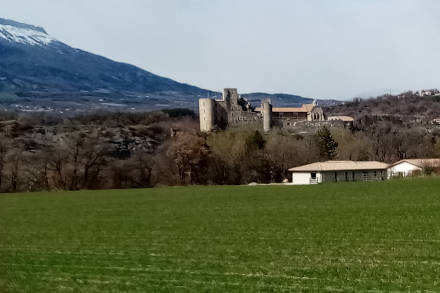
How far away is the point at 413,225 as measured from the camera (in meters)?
24.0

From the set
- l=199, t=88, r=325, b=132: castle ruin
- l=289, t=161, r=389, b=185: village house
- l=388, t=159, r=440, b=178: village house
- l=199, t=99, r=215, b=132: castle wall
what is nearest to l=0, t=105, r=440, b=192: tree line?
l=289, t=161, r=389, b=185: village house

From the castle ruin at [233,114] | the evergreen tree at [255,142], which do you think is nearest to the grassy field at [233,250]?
the evergreen tree at [255,142]

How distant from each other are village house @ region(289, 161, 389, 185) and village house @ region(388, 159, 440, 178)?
2.19 metres

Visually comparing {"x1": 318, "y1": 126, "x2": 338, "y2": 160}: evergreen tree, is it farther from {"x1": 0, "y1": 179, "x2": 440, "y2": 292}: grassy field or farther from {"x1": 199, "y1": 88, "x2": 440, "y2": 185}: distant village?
{"x1": 0, "y1": 179, "x2": 440, "y2": 292}: grassy field

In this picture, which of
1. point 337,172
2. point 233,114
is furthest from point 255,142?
point 233,114

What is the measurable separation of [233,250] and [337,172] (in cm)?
5925

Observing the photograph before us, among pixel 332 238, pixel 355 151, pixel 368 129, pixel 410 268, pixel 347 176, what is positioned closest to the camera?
pixel 410 268

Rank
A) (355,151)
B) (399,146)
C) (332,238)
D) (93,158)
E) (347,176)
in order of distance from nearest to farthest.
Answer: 1. (332,238)
2. (347,176)
3. (93,158)
4. (355,151)
5. (399,146)

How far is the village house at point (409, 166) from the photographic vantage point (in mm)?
77375

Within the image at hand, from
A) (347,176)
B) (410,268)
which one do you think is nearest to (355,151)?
(347,176)

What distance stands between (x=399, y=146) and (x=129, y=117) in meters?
79.1

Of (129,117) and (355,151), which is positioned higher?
(129,117)

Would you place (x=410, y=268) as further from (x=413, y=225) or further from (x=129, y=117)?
(x=129, y=117)

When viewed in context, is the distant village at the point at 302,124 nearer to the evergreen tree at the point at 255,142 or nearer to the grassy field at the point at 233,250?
the evergreen tree at the point at 255,142
